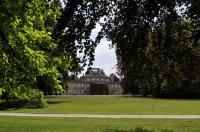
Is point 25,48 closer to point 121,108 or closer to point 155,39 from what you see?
point 155,39

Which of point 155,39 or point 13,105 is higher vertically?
point 155,39

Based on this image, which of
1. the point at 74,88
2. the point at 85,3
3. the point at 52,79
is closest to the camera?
the point at 85,3

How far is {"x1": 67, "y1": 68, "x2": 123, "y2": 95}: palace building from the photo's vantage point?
152125 millimetres

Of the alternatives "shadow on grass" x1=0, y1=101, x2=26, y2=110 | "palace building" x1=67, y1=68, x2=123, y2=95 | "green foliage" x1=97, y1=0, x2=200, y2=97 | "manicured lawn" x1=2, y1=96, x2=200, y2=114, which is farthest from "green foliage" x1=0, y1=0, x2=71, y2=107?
"palace building" x1=67, y1=68, x2=123, y2=95

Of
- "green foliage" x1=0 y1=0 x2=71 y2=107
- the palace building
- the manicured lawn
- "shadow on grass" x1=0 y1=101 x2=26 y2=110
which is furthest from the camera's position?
the palace building

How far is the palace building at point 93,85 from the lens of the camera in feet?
499

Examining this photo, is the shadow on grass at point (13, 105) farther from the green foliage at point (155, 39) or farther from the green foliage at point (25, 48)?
the green foliage at point (155, 39)

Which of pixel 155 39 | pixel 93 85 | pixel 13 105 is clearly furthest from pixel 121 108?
pixel 93 85

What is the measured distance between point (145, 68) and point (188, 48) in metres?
1.56

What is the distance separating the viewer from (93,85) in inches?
5989

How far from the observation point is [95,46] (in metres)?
13.9

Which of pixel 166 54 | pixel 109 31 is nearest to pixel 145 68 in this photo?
pixel 166 54

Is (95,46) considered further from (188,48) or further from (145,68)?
(188,48)

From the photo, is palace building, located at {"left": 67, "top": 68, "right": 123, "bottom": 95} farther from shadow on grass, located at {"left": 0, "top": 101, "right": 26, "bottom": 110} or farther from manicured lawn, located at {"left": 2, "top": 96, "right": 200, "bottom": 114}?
shadow on grass, located at {"left": 0, "top": 101, "right": 26, "bottom": 110}
